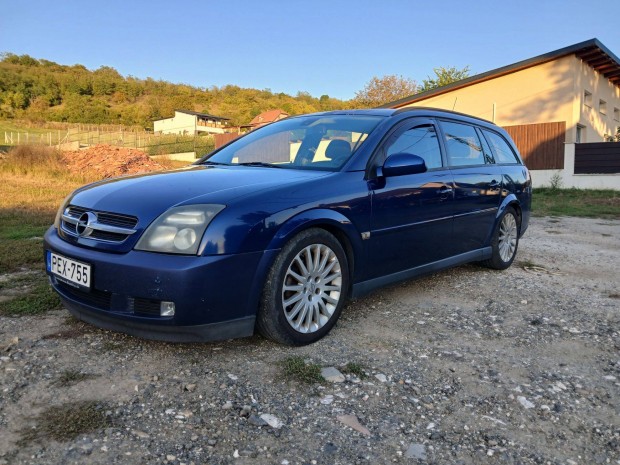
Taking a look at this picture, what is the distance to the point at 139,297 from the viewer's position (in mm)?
2625

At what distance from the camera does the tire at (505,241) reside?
514cm

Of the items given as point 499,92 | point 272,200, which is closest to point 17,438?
point 272,200

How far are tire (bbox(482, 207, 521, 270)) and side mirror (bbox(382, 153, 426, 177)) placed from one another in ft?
6.28

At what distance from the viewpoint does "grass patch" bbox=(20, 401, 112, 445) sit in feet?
6.68

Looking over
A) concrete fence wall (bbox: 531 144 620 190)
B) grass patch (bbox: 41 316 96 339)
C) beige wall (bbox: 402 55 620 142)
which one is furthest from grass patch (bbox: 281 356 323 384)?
beige wall (bbox: 402 55 620 142)

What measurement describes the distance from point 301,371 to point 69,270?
1.49 m

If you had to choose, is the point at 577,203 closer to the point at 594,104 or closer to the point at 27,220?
the point at 594,104

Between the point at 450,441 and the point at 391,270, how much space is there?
171 centimetres

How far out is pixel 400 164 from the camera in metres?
3.53

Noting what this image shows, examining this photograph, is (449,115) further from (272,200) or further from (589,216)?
(589,216)

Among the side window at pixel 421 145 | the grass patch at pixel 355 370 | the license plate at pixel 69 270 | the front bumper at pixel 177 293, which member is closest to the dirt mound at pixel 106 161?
the side window at pixel 421 145

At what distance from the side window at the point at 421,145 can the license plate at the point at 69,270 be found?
2.24 meters

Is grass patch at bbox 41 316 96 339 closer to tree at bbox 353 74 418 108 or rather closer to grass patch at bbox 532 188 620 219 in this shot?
grass patch at bbox 532 188 620 219

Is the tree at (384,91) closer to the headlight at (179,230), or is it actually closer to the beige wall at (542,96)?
the beige wall at (542,96)
